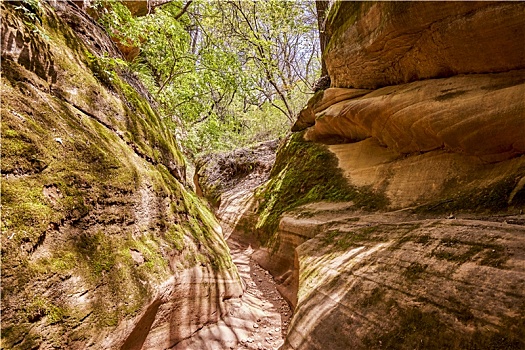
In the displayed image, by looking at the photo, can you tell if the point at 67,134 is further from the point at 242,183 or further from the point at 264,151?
the point at 264,151

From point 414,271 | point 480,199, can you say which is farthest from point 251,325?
point 480,199

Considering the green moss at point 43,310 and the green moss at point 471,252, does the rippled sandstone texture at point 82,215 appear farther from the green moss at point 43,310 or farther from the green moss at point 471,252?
the green moss at point 471,252

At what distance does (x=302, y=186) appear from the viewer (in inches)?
304

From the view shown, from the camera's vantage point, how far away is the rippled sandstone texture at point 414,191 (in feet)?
7.23

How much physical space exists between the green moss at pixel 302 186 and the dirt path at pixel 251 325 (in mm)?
2179

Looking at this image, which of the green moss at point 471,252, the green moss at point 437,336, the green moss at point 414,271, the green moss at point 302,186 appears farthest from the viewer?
the green moss at point 302,186

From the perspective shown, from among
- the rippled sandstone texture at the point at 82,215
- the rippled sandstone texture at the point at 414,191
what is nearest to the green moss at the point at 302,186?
the rippled sandstone texture at the point at 414,191

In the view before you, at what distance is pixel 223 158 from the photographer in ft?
49.7

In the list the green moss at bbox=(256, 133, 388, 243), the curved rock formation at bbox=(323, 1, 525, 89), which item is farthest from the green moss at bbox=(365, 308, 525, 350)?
the curved rock formation at bbox=(323, 1, 525, 89)

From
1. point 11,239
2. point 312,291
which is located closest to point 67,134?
point 11,239

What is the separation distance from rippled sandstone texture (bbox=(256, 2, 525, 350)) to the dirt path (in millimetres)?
418

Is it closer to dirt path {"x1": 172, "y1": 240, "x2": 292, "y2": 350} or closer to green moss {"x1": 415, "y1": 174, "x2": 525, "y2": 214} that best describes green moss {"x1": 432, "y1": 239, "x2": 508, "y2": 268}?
green moss {"x1": 415, "y1": 174, "x2": 525, "y2": 214}

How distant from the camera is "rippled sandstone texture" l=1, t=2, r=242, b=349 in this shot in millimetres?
2197

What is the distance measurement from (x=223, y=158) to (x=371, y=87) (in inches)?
397
